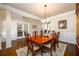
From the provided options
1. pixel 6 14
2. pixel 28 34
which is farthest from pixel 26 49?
pixel 6 14

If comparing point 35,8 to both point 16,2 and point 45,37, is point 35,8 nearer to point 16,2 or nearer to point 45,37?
point 16,2

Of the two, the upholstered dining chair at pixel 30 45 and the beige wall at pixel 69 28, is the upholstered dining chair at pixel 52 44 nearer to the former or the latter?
the beige wall at pixel 69 28

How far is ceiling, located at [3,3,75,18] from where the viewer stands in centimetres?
191

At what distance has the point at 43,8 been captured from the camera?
192 cm

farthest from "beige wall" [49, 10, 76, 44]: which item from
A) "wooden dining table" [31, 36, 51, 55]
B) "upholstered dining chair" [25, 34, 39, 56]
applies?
"upholstered dining chair" [25, 34, 39, 56]

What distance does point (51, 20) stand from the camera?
1944 millimetres

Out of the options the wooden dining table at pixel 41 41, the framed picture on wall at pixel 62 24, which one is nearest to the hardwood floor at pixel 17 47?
the wooden dining table at pixel 41 41

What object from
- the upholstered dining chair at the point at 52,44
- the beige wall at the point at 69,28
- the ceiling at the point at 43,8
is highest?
the ceiling at the point at 43,8

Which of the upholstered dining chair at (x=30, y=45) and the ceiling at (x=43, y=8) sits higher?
the ceiling at (x=43, y=8)

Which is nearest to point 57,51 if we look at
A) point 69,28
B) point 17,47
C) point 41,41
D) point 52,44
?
point 52,44

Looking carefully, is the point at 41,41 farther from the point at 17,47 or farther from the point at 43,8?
the point at 43,8

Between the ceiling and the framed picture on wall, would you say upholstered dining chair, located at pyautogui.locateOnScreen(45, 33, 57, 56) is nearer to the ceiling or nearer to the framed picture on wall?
the framed picture on wall

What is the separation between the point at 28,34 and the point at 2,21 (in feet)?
1.78

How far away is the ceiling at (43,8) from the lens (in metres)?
1.91
